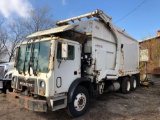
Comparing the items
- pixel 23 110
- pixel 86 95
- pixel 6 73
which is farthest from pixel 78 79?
pixel 6 73

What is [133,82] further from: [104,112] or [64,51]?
[64,51]

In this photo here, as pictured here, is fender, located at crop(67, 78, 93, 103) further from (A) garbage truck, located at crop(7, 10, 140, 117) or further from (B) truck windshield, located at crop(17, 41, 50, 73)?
(B) truck windshield, located at crop(17, 41, 50, 73)

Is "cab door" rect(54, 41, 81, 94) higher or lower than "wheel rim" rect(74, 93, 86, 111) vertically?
higher

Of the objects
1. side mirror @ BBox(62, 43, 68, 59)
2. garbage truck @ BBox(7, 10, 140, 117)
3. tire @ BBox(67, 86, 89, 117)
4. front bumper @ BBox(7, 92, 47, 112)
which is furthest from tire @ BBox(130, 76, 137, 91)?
front bumper @ BBox(7, 92, 47, 112)

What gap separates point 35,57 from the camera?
540 cm

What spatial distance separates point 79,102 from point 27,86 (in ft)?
5.78

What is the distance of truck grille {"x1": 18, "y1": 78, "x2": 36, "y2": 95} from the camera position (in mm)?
5203

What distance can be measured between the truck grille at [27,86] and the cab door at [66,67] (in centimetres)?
74

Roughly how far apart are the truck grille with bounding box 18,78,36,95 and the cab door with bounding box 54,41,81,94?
74 centimetres

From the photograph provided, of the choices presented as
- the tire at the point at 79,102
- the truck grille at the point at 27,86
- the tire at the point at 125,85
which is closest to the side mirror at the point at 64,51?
the truck grille at the point at 27,86

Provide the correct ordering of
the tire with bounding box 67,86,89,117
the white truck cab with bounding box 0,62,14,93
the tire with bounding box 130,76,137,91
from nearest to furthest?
the tire with bounding box 67,86,89,117, the white truck cab with bounding box 0,62,14,93, the tire with bounding box 130,76,137,91

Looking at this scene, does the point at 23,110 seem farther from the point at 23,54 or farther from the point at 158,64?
the point at 158,64

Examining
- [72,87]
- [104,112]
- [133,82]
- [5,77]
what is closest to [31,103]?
[72,87]

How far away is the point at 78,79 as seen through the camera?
224 inches
